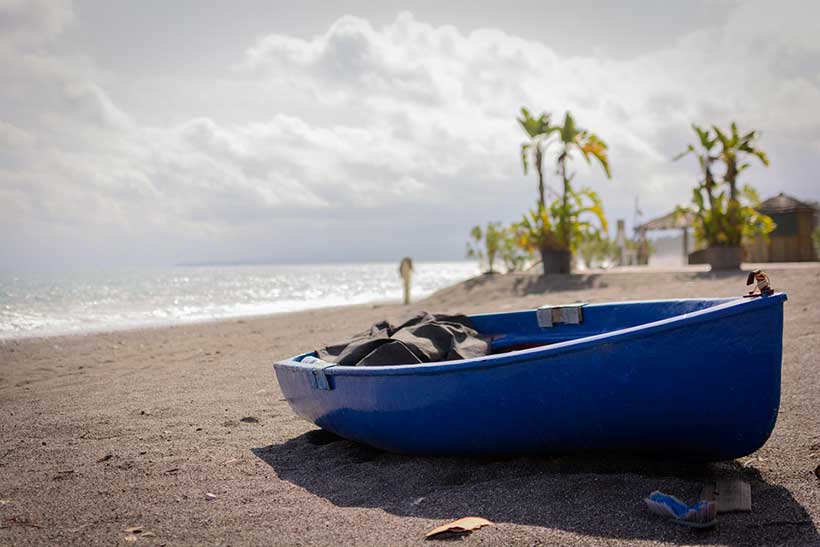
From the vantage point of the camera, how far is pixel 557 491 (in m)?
2.78

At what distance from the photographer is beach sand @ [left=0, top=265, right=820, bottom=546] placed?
250 centimetres

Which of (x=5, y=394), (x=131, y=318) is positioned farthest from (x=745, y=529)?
(x=131, y=318)

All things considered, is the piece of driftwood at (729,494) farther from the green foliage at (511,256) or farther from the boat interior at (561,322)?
the green foliage at (511,256)

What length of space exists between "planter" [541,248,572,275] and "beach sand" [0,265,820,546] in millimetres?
8429

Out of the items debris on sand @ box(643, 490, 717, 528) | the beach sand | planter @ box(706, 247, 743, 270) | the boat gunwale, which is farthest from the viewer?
planter @ box(706, 247, 743, 270)

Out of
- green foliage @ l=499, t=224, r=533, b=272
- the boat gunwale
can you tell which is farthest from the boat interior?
green foliage @ l=499, t=224, r=533, b=272

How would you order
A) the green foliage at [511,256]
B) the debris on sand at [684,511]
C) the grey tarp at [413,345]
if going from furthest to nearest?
the green foliage at [511,256], the grey tarp at [413,345], the debris on sand at [684,511]

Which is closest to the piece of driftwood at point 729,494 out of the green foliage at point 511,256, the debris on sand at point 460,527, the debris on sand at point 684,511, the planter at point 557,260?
the debris on sand at point 684,511

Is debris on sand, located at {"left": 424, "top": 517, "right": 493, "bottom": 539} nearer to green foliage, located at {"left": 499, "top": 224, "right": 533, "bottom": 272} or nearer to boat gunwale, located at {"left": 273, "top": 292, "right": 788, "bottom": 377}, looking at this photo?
boat gunwale, located at {"left": 273, "top": 292, "right": 788, "bottom": 377}

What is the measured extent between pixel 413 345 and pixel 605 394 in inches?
49.6

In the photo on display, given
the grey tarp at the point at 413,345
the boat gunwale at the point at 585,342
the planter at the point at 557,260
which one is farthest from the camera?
the planter at the point at 557,260

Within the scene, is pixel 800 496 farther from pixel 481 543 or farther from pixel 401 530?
pixel 401 530

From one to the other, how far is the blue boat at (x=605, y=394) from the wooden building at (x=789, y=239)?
1869 cm

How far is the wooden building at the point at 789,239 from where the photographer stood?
19.4m
